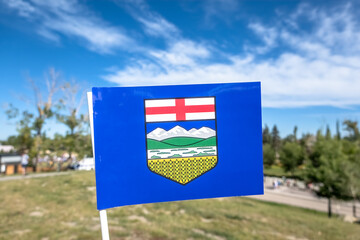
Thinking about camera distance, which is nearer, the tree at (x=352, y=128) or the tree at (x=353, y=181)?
the tree at (x=353, y=181)

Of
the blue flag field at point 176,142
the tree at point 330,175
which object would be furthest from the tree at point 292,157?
the blue flag field at point 176,142

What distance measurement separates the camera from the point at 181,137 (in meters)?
2.39

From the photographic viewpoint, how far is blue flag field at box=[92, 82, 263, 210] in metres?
2.25

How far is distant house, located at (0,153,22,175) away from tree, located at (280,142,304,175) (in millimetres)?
39050

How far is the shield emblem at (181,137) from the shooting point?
7.63 ft

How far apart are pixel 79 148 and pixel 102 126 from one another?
13.7 meters

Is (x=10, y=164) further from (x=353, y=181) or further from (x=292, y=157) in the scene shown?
(x=292, y=157)

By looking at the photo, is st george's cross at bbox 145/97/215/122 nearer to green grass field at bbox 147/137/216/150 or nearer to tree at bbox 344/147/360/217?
green grass field at bbox 147/137/216/150

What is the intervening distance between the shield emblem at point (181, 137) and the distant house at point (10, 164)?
20.1 m

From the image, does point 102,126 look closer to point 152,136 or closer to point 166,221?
point 152,136

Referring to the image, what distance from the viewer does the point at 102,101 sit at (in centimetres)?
223

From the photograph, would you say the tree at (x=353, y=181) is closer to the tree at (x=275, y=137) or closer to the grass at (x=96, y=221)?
the grass at (x=96, y=221)

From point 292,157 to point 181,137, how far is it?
43569 mm

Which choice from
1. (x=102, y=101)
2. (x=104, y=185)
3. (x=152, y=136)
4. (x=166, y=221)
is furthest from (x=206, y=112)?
(x=166, y=221)
